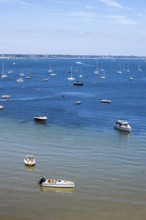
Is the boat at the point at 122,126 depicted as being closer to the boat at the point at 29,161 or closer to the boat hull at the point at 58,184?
the boat at the point at 29,161

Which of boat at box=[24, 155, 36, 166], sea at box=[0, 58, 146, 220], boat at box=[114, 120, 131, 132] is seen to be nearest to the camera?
sea at box=[0, 58, 146, 220]

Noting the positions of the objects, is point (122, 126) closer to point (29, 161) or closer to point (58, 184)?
point (29, 161)

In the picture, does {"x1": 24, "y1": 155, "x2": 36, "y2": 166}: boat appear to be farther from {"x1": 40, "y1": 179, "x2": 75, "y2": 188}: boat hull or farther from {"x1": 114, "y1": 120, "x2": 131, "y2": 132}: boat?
{"x1": 114, "y1": 120, "x2": 131, "y2": 132}: boat

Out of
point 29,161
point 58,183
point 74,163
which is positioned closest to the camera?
point 58,183

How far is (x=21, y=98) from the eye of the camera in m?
168

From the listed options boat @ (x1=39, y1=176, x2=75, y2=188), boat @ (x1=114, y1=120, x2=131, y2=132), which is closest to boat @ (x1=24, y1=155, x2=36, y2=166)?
boat @ (x1=39, y1=176, x2=75, y2=188)

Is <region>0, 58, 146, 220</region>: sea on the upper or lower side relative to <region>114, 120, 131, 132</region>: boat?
lower

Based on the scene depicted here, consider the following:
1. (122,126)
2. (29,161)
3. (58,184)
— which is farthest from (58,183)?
(122,126)

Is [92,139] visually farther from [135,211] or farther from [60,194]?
[135,211]

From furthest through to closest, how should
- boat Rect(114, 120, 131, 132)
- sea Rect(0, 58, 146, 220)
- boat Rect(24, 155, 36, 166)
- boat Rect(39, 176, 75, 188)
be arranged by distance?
boat Rect(114, 120, 131, 132)
boat Rect(24, 155, 36, 166)
boat Rect(39, 176, 75, 188)
sea Rect(0, 58, 146, 220)

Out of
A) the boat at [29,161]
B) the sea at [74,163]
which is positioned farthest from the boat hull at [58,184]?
the boat at [29,161]

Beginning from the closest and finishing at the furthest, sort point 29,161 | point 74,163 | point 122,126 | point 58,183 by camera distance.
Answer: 1. point 58,183
2. point 29,161
3. point 74,163
4. point 122,126

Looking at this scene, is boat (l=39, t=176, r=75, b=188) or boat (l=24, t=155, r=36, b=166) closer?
boat (l=39, t=176, r=75, b=188)

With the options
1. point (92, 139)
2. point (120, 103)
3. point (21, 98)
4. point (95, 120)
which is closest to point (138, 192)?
point (92, 139)
